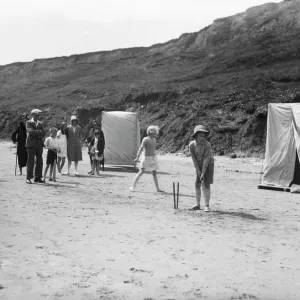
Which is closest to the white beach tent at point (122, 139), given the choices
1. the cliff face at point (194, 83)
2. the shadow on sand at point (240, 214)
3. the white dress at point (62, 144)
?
the white dress at point (62, 144)

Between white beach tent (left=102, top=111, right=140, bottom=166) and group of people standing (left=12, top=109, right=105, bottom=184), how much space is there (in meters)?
3.50

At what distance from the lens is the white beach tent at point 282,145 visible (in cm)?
1448

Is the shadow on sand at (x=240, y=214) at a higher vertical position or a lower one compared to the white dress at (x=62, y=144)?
lower

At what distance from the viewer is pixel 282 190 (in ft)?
48.8

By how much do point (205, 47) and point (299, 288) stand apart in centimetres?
7303

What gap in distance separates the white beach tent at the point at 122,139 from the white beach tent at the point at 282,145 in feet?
24.3

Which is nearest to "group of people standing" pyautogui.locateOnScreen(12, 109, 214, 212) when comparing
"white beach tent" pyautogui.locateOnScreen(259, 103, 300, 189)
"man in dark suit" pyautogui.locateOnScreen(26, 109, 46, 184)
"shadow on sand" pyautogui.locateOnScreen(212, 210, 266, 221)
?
"man in dark suit" pyautogui.locateOnScreen(26, 109, 46, 184)

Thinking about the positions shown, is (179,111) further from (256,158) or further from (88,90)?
(88,90)

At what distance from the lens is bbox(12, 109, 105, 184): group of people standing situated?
13.3 meters

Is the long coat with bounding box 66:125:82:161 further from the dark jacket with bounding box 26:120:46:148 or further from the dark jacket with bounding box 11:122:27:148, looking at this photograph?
the dark jacket with bounding box 26:120:46:148

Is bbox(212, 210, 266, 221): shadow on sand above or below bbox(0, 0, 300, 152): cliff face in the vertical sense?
below

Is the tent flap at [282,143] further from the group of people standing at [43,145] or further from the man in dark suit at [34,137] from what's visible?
the man in dark suit at [34,137]

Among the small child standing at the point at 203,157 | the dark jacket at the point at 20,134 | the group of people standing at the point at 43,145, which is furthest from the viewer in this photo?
the dark jacket at the point at 20,134

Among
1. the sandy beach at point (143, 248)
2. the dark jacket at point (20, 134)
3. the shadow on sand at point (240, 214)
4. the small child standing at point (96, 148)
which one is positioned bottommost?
the shadow on sand at point (240, 214)
